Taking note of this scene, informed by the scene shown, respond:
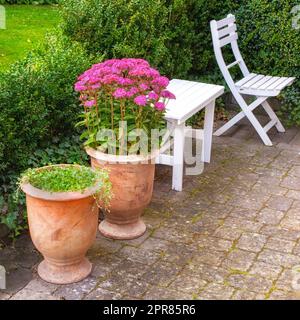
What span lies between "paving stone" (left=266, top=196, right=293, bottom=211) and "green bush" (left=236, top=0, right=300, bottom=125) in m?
1.84

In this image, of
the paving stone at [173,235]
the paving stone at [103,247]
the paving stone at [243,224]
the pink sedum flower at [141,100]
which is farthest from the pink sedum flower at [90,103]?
the paving stone at [243,224]

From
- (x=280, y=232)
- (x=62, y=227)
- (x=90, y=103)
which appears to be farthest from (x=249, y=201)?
(x=62, y=227)

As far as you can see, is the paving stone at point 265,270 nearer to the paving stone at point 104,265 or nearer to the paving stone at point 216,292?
the paving stone at point 216,292

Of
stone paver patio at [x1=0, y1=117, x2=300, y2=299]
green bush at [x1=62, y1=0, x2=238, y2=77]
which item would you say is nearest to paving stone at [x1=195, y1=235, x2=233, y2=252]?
stone paver patio at [x1=0, y1=117, x2=300, y2=299]

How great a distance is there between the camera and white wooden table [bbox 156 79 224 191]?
17.1 feet

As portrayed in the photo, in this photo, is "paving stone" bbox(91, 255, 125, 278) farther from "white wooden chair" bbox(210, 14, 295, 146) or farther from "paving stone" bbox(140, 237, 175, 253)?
"white wooden chair" bbox(210, 14, 295, 146)

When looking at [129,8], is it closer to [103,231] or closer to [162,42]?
[162,42]

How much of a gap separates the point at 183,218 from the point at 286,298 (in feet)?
4.06

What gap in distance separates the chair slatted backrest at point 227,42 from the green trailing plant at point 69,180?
2.63m

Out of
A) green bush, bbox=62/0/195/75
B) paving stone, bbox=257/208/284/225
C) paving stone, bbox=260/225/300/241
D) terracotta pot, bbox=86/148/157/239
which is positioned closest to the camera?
terracotta pot, bbox=86/148/157/239

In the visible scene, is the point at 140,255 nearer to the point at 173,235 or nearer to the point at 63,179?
the point at 173,235

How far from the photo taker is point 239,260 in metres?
4.48

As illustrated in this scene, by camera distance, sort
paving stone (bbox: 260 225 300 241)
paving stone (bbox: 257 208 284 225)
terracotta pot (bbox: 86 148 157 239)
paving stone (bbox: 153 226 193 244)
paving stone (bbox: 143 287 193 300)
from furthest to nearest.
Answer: paving stone (bbox: 257 208 284 225) < paving stone (bbox: 260 225 300 241) < paving stone (bbox: 153 226 193 244) < terracotta pot (bbox: 86 148 157 239) < paving stone (bbox: 143 287 193 300)

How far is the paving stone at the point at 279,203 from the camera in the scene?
5328 millimetres
